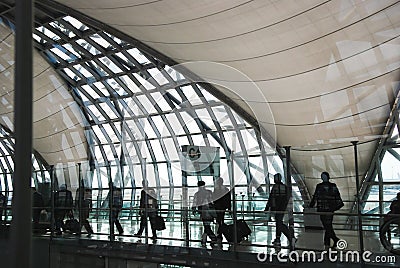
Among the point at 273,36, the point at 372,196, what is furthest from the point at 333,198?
the point at 273,36

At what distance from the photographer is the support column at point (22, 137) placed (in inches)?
64.8

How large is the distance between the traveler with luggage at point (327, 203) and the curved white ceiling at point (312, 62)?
69mm

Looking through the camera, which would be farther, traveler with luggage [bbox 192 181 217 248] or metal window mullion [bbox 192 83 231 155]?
traveler with luggage [bbox 192 181 217 248]

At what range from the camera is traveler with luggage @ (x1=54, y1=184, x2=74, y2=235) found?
3912mm

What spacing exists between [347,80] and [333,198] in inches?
40.0

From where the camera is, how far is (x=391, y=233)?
2.78 m

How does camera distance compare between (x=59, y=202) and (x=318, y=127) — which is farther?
(x=59, y=202)

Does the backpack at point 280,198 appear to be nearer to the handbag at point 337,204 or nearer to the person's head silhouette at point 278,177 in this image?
the person's head silhouette at point 278,177

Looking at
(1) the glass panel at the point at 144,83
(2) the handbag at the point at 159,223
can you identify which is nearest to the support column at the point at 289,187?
(2) the handbag at the point at 159,223

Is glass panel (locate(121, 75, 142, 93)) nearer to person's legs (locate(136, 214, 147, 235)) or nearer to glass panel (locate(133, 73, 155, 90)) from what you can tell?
glass panel (locate(133, 73, 155, 90))

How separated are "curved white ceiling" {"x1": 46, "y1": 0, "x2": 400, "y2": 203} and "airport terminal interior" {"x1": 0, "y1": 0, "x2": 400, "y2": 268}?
13 millimetres

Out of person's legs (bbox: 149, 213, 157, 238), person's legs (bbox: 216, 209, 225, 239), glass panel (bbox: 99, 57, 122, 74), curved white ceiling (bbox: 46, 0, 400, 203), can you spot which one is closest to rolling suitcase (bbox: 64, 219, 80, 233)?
person's legs (bbox: 149, 213, 157, 238)

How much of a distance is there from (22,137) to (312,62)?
8.73 feet

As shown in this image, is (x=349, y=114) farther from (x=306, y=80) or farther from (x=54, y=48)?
(x=54, y=48)
